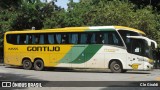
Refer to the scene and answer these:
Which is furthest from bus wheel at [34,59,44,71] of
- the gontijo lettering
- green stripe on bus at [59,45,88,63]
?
green stripe on bus at [59,45,88,63]

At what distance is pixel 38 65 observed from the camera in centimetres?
2827

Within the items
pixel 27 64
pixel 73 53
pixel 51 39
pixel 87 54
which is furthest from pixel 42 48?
pixel 87 54

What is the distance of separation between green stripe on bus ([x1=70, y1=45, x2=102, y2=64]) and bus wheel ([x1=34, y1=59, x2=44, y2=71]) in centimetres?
291

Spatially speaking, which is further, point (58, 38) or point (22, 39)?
point (22, 39)

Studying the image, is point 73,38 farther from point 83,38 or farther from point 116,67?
point 116,67

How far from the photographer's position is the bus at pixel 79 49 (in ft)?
81.7

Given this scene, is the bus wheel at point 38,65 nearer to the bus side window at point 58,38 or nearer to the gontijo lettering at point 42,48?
the gontijo lettering at point 42,48

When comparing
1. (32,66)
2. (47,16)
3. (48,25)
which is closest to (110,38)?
(32,66)

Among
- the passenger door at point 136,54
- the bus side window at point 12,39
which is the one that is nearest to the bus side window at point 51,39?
the bus side window at point 12,39

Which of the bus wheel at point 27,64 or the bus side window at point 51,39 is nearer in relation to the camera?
the bus side window at point 51,39

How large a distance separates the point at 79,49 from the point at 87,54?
64 cm

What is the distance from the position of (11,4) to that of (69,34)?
1092 cm

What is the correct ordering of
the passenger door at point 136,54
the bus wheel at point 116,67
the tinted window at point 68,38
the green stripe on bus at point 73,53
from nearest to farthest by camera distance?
the passenger door at point 136,54 < the tinted window at point 68,38 < the bus wheel at point 116,67 < the green stripe on bus at point 73,53

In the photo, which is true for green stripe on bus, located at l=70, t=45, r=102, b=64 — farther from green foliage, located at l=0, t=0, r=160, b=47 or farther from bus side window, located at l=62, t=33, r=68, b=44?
green foliage, located at l=0, t=0, r=160, b=47
